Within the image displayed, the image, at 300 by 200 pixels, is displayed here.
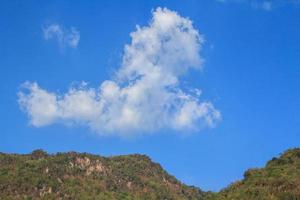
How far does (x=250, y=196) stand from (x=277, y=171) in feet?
36.8

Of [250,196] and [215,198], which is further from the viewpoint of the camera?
[215,198]

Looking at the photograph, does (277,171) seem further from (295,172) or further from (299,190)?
(299,190)

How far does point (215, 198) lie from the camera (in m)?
94.7

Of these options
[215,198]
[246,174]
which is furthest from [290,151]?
[215,198]

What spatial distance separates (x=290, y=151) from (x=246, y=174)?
11.1 meters

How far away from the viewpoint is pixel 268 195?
83.4 meters

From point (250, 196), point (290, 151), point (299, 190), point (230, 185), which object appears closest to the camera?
point (299, 190)

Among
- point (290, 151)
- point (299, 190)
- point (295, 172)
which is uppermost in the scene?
point (290, 151)

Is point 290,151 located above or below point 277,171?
above

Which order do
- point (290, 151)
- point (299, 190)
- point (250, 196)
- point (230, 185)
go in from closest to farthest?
point (299, 190), point (250, 196), point (230, 185), point (290, 151)

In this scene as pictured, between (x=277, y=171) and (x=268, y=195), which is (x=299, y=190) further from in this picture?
(x=277, y=171)

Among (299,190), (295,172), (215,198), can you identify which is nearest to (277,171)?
(295,172)

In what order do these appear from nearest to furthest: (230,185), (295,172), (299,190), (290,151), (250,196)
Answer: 1. (299,190)
2. (250,196)
3. (295,172)
4. (230,185)
5. (290,151)

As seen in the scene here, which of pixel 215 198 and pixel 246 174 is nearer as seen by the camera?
pixel 215 198
